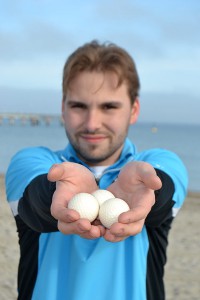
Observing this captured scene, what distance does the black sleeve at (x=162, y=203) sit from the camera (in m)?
2.36

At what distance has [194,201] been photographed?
59.6ft

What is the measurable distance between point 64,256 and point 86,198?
424 millimetres

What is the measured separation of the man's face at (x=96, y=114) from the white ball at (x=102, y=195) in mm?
469

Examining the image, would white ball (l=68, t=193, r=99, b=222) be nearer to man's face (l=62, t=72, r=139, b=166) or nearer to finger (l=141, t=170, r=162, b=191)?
finger (l=141, t=170, r=162, b=191)

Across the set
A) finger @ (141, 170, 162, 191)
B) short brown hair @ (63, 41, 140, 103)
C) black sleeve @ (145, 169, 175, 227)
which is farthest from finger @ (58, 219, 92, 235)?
short brown hair @ (63, 41, 140, 103)

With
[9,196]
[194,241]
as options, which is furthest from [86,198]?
[194,241]

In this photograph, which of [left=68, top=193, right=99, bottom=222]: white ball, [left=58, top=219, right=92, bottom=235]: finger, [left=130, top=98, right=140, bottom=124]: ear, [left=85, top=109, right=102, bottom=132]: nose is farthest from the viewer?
[left=130, top=98, right=140, bottom=124]: ear

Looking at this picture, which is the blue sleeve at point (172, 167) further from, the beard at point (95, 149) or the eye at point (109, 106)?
the eye at point (109, 106)

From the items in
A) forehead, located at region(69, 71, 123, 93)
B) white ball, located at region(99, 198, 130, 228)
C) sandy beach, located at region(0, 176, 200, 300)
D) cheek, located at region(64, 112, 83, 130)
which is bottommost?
sandy beach, located at region(0, 176, 200, 300)

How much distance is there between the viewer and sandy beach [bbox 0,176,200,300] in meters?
7.15

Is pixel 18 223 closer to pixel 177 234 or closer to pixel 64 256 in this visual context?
pixel 64 256

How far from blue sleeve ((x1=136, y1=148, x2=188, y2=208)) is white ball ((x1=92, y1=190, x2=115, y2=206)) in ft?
1.17

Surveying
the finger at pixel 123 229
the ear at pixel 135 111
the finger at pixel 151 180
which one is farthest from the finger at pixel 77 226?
the ear at pixel 135 111

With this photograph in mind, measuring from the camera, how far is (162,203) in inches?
93.8
